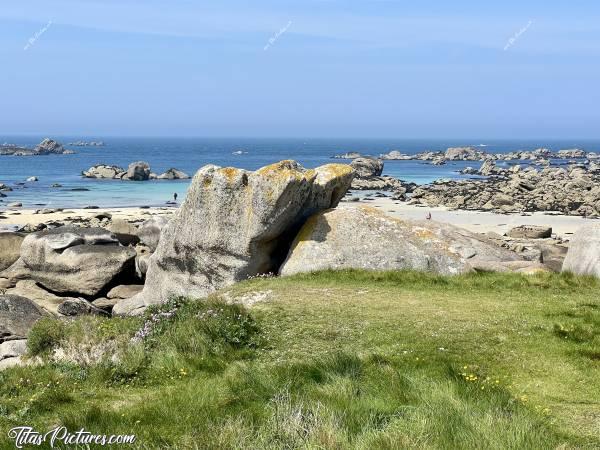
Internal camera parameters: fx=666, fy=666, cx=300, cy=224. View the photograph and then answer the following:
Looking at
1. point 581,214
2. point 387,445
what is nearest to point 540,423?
point 387,445

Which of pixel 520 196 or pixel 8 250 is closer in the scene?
pixel 8 250

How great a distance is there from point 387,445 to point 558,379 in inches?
240

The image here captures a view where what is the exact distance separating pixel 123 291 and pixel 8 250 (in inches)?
324

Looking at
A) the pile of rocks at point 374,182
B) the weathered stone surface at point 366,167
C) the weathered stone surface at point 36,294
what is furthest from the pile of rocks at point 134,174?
the weathered stone surface at point 36,294

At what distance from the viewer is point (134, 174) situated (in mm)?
125062

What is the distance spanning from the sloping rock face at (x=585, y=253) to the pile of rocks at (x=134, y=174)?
108 meters

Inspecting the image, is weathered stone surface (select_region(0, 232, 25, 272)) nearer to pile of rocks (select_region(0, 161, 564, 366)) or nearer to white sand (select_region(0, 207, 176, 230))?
pile of rocks (select_region(0, 161, 564, 366))

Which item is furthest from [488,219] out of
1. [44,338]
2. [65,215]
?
[44,338]

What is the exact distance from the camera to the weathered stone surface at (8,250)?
34312mm

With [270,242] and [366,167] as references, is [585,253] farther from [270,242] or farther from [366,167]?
[366,167]

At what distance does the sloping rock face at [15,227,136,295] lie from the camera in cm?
3045

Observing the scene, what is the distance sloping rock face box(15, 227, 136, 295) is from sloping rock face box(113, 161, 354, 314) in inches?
146

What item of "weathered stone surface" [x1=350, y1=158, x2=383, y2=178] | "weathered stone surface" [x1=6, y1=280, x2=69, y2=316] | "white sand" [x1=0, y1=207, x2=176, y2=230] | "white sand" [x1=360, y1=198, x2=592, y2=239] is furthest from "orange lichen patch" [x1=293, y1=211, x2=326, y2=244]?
"weathered stone surface" [x1=350, y1=158, x2=383, y2=178]

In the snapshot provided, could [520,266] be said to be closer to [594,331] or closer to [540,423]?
[594,331]
